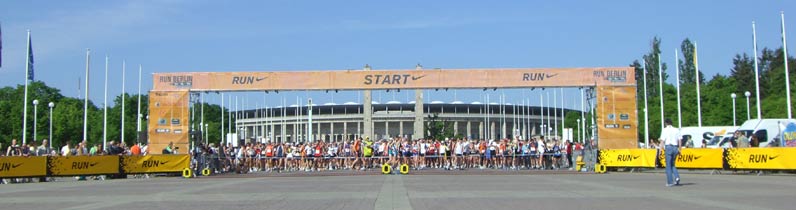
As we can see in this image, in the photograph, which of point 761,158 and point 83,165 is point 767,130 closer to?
point 761,158

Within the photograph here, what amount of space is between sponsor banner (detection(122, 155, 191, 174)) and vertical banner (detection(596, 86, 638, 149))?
1739 centimetres

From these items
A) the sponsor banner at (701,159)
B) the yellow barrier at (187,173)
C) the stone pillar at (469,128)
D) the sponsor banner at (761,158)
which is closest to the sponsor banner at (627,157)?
the sponsor banner at (701,159)

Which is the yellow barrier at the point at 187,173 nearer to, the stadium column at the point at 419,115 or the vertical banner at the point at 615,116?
the vertical banner at the point at 615,116

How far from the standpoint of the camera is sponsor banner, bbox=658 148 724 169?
30484mm

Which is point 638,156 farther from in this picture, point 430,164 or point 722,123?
point 722,123

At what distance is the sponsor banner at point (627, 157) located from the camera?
3359 centimetres

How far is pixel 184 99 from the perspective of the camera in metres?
38.6

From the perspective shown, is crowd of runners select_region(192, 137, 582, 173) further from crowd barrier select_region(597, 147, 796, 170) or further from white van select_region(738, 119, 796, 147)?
white van select_region(738, 119, 796, 147)

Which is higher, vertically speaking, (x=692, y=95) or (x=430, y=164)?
(x=692, y=95)

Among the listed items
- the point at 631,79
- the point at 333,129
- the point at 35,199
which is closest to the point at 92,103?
the point at 333,129

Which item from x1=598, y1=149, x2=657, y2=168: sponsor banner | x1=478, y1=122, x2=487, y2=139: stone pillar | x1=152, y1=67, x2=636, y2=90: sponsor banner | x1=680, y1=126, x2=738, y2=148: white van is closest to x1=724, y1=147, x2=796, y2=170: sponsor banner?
x1=598, y1=149, x2=657, y2=168: sponsor banner

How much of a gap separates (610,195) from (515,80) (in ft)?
74.6

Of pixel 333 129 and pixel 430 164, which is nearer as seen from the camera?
pixel 430 164

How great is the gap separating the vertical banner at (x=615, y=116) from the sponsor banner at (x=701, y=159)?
5.09m
